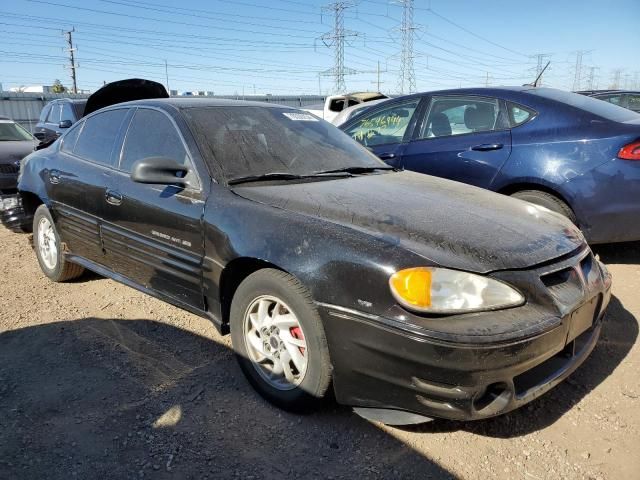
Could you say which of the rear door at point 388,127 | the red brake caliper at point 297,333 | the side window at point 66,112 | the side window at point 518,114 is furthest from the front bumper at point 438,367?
the side window at point 66,112

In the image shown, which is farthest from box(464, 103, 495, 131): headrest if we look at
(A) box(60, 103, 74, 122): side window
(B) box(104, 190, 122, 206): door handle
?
(A) box(60, 103, 74, 122): side window

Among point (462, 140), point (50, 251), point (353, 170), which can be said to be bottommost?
point (50, 251)

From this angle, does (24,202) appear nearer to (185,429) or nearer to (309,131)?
(309,131)

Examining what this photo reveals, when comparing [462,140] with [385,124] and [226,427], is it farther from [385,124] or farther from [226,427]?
[226,427]

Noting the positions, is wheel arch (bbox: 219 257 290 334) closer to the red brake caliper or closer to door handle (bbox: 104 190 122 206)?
the red brake caliper

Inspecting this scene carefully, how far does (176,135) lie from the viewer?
124 inches

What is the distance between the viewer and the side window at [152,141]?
3.09 metres

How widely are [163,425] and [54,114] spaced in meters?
11.4

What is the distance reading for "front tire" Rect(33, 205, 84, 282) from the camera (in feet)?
14.1

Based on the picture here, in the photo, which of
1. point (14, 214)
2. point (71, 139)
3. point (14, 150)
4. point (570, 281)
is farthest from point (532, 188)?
point (14, 150)

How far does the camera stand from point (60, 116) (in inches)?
446

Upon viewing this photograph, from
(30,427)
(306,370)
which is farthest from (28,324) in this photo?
(306,370)

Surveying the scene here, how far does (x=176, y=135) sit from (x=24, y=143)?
257 inches

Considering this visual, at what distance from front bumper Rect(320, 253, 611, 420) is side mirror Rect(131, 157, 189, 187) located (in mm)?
1244
